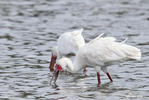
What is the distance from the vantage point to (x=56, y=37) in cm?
1767

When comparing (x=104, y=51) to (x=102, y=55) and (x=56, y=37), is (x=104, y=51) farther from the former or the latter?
(x=56, y=37)

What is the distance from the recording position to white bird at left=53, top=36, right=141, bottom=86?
11492 millimetres

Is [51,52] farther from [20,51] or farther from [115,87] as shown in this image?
[115,87]

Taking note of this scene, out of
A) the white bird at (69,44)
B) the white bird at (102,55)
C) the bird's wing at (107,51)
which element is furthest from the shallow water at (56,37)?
the bird's wing at (107,51)

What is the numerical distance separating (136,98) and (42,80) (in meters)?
2.79

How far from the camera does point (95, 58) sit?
38.8ft

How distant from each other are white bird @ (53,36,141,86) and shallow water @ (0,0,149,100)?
0.42 metres

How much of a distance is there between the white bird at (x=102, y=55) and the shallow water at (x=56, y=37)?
420 mm

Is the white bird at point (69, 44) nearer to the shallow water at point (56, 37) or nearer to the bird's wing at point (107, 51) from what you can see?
the shallow water at point (56, 37)

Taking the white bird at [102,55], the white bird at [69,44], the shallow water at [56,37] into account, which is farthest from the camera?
the white bird at [69,44]

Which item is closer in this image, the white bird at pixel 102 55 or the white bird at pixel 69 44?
the white bird at pixel 102 55

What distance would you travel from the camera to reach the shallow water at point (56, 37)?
11.1m

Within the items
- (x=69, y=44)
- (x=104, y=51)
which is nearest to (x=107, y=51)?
(x=104, y=51)

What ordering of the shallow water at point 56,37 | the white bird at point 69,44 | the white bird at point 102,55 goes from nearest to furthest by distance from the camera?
the shallow water at point 56,37, the white bird at point 102,55, the white bird at point 69,44
